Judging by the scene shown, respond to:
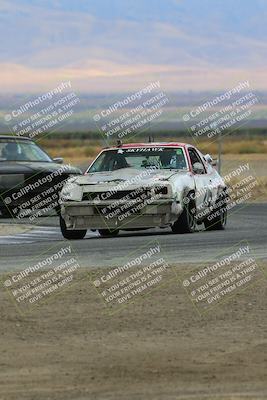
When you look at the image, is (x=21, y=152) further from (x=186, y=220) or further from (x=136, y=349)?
(x=136, y=349)

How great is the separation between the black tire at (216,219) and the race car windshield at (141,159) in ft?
3.95

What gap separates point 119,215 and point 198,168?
2317 mm

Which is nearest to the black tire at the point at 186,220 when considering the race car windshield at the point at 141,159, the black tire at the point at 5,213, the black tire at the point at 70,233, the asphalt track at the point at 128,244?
the asphalt track at the point at 128,244

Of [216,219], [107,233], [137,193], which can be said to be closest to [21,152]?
[107,233]

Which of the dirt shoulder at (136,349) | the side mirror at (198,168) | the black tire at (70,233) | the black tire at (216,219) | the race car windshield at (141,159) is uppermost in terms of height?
the dirt shoulder at (136,349)

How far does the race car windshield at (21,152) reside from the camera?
86.2 feet

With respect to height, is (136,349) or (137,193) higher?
(136,349)

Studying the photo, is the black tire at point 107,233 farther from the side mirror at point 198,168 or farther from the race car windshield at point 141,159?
the side mirror at point 198,168

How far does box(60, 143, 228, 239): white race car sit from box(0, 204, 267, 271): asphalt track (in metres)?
0.25

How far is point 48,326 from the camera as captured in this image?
Result: 1110 centimetres

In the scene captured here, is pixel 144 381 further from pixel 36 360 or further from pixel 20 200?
pixel 20 200

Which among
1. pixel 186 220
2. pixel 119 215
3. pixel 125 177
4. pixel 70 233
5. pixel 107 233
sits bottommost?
pixel 107 233

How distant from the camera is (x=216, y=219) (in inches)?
838

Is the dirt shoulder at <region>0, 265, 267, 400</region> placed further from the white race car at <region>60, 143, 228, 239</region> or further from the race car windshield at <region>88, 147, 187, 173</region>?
the race car windshield at <region>88, 147, 187, 173</region>
